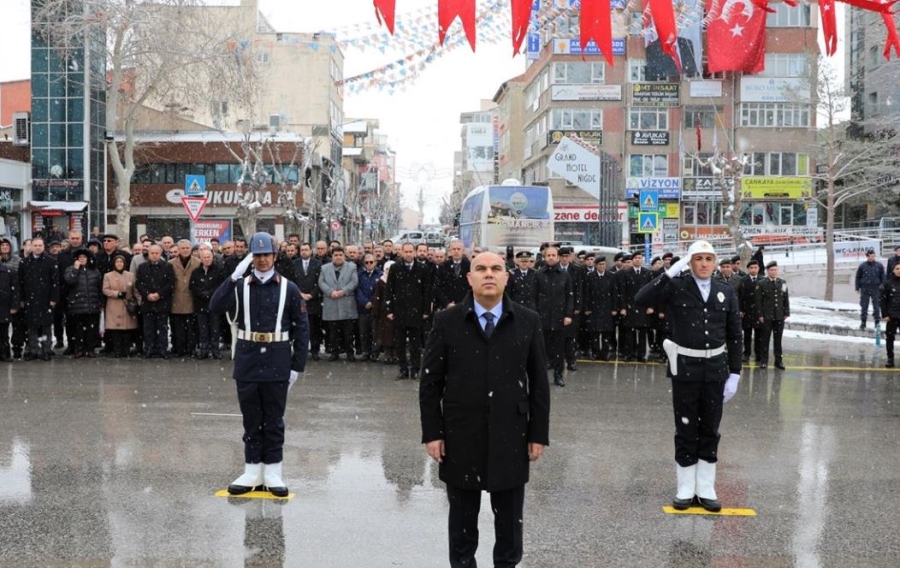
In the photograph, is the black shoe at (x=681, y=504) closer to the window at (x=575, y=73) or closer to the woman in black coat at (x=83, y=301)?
the woman in black coat at (x=83, y=301)

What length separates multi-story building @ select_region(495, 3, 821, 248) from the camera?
59688 millimetres

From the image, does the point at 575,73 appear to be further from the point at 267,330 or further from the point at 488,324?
the point at 488,324

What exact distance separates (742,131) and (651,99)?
5962 mm

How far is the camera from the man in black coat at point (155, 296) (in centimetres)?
1633

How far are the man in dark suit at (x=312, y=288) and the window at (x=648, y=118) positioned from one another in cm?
4693

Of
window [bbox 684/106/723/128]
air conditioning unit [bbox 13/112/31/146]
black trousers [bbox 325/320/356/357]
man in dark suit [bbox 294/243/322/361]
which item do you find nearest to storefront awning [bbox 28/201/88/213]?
air conditioning unit [bbox 13/112/31/146]

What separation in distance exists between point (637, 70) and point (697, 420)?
56081 mm

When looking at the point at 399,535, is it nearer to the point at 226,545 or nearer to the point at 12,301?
the point at 226,545

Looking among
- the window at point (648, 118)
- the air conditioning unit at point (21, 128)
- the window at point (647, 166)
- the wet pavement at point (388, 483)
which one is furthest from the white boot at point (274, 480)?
the window at point (648, 118)

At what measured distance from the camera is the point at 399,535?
6.42 meters

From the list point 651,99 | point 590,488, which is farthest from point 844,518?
point 651,99

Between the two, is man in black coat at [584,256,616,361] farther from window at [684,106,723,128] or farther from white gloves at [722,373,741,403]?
window at [684,106,723,128]

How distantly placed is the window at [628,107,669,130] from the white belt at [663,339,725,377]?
55541 millimetres

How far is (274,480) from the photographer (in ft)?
24.4
